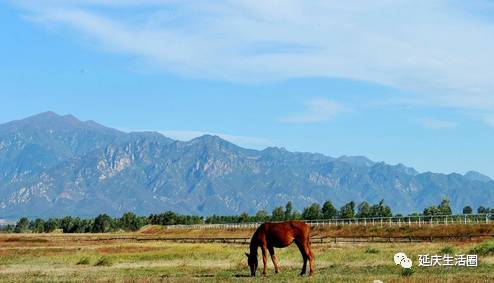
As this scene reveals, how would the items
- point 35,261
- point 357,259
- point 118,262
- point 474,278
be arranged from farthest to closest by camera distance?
point 35,261 < point 118,262 < point 357,259 < point 474,278

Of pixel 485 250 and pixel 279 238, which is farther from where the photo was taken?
pixel 485 250

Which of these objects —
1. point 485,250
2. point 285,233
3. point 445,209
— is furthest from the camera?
point 445,209

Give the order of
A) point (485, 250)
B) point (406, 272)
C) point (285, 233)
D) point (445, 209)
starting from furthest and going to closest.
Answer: point (445, 209), point (485, 250), point (285, 233), point (406, 272)

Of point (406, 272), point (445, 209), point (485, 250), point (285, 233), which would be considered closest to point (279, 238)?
point (285, 233)

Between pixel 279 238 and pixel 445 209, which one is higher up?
pixel 445 209

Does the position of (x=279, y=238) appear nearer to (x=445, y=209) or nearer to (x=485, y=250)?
(x=485, y=250)

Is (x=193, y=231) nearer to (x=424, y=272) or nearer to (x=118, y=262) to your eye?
(x=118, y=262)

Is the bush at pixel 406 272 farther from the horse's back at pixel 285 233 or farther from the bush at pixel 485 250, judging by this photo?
the bush at pixel 485 250

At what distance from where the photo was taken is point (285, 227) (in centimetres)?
3822

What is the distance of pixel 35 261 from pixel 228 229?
88.1m

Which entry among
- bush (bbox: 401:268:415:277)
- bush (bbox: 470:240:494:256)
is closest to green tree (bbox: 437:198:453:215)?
bush (bbox: 470:240:494:256)

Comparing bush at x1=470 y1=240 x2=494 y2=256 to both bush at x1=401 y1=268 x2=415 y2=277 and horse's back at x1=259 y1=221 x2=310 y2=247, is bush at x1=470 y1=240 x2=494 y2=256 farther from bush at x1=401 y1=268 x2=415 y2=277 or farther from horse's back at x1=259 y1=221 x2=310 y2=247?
horse's back at x1=259 y1=221 x2=310 y2=247

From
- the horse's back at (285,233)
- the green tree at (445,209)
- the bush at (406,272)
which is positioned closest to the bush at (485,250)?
the bush at (406,272)

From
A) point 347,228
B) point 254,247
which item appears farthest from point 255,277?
point 347,228
